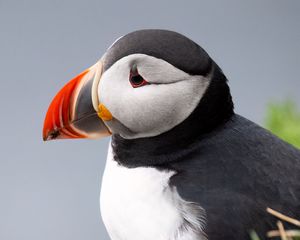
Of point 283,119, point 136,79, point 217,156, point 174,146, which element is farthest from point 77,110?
point 283,119

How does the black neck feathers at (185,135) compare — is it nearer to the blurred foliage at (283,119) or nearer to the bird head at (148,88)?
the bird head at (148,88)

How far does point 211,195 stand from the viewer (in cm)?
242

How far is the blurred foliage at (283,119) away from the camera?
378cm

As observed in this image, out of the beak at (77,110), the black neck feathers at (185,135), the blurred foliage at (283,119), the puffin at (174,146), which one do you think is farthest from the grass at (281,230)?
the blurred foliage at (283,119)

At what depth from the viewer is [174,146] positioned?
104 inches

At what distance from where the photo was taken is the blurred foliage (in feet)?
12.4

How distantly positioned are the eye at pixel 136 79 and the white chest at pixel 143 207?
29cm

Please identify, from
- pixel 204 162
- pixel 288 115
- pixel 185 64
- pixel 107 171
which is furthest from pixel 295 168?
pixel 288 115

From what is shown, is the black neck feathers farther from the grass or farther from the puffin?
the grass

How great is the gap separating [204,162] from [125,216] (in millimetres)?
319

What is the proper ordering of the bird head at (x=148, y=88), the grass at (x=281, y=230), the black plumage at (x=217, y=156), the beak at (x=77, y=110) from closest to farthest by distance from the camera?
the grass at (x=281, y=230) → the black plumage at (x=217, y=156) → the bird head at (x=148, y=88) → the beak at (x=77, y=110)

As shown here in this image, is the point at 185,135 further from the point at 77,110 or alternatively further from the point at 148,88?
the point at 77,110

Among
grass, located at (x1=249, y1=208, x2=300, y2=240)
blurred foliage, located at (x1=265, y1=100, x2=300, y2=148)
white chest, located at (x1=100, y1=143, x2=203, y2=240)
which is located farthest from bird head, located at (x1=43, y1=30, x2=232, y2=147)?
blurred foliage, located at (x1=265, y1=100, x2=300, y2=148)

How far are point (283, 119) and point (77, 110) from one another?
5.47 feet
